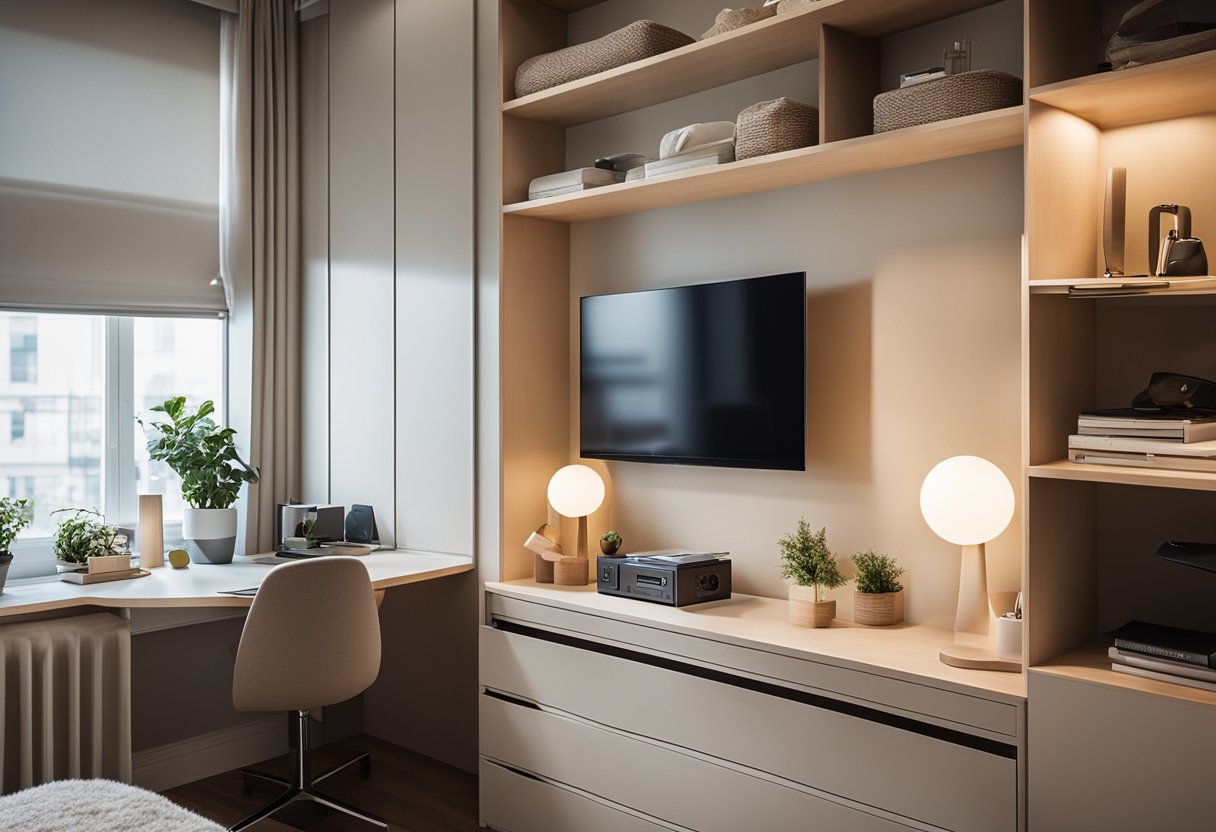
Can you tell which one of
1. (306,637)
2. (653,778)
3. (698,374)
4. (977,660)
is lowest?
(653,778)

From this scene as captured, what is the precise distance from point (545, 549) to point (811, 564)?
939mm

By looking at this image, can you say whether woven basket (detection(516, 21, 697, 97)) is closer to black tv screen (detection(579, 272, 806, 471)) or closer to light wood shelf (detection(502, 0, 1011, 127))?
light wood shelf (detection(502, 0, 1011, 127))

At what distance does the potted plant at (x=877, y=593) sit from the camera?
2512 millimetres

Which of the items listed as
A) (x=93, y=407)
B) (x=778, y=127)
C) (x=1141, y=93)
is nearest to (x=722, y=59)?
(x=778, y=127)

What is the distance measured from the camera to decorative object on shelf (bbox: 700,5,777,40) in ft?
8.32

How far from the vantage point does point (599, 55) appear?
2.89m

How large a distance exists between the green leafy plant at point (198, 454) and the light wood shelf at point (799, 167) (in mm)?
1426

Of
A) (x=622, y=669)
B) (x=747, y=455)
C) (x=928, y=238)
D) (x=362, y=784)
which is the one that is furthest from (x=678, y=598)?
(x=362, y=784)

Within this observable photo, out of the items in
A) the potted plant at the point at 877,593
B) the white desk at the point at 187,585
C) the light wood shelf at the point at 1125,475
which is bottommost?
the white desk at the point at 187,585

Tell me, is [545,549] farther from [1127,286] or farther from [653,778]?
[1127,286]

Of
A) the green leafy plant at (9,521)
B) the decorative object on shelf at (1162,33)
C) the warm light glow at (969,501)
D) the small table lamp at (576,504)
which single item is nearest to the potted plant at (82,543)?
the green leafy plant at (9,521)

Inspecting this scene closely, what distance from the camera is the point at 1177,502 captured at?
2.12 metres

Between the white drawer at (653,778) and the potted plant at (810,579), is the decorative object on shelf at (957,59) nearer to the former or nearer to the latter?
the potted plant at (810,579)

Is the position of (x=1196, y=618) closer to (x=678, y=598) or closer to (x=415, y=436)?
(x=678, y=598)
